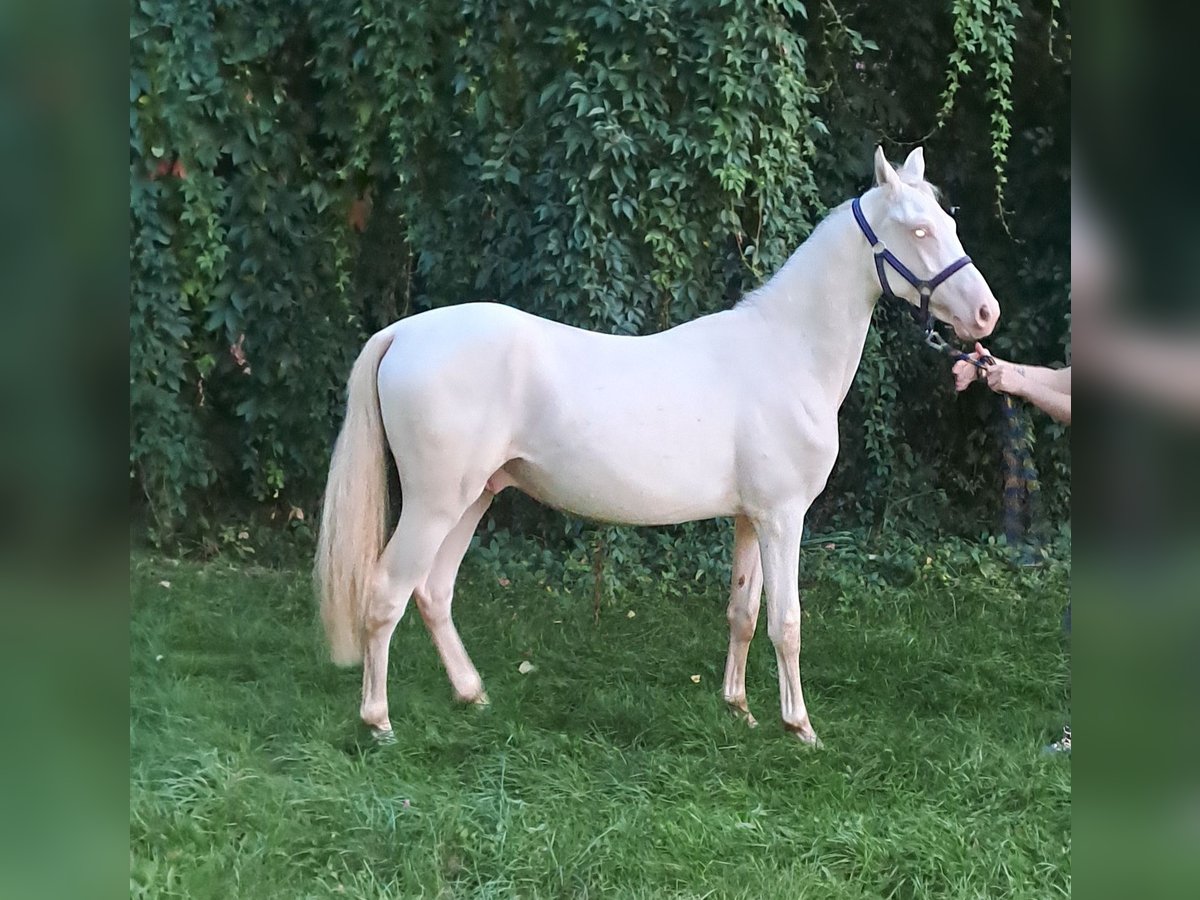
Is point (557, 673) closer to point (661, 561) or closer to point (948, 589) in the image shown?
point (661, 561)

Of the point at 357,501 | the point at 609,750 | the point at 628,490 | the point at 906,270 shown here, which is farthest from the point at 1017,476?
the point at 357,501

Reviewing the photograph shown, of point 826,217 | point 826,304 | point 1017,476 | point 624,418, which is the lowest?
point 1017,476

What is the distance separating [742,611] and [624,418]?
26.7 inches

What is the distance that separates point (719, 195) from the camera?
9.58 ft

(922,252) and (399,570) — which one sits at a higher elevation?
(922,252)

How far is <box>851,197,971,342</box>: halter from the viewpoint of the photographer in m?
2.51

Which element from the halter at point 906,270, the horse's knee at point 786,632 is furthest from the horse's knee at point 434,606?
the halter at point 906,270

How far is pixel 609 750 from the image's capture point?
8.78 feet

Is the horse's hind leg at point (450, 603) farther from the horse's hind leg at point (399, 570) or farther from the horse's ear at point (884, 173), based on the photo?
the horse's ear at point (884, 173)

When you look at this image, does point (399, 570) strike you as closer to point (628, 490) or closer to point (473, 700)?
point (473, 700)

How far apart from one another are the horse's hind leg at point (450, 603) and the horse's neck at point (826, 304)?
3.25 feet

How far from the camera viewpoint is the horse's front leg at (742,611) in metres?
2.78

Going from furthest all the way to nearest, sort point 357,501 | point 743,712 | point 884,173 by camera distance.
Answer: point 743,712, point 357,501, point 884,173
